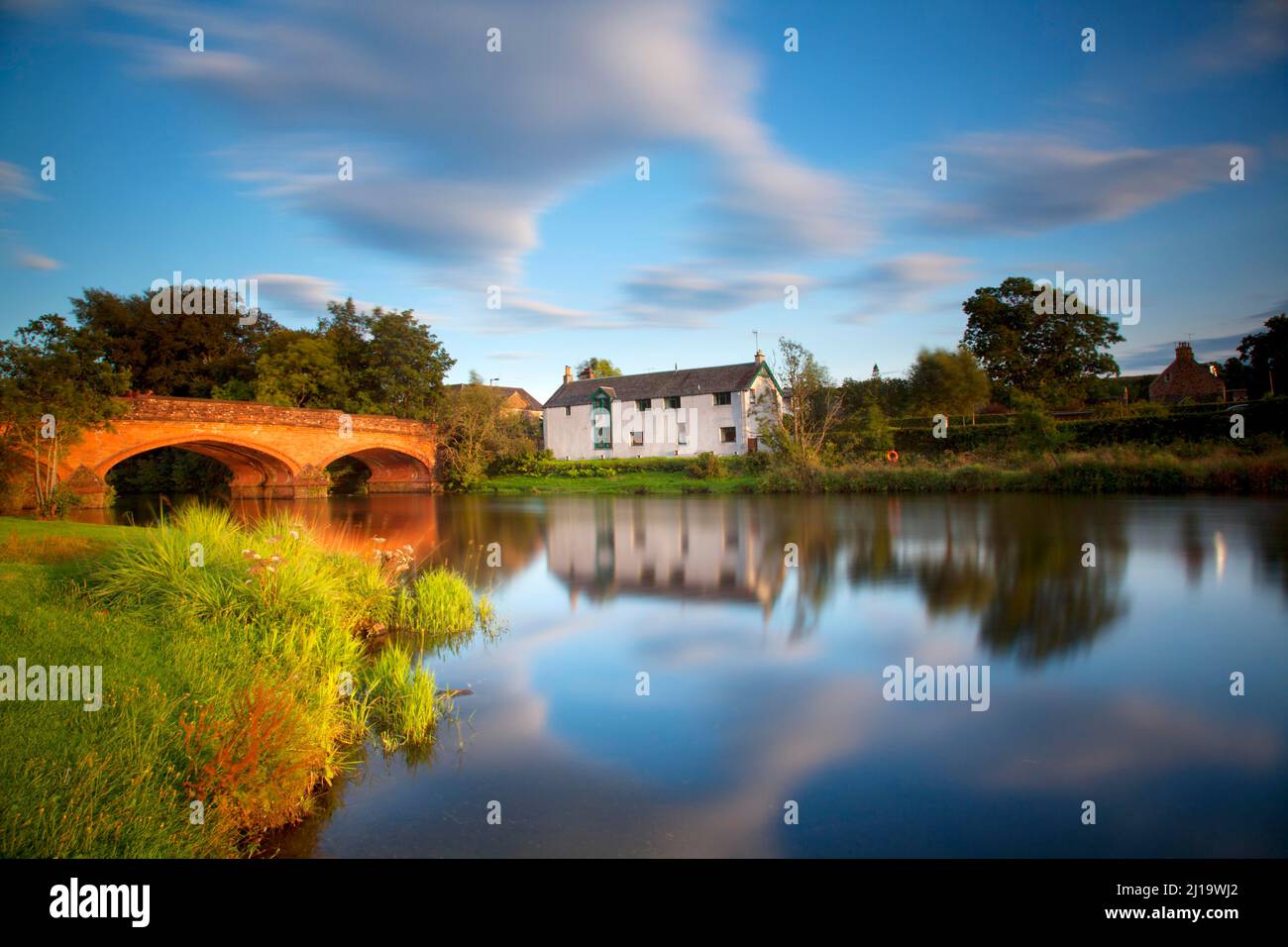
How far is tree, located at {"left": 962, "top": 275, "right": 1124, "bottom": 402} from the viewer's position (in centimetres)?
4734

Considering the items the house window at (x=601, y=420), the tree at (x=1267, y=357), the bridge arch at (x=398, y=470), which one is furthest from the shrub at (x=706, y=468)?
the tree at (x=1267, y=357)

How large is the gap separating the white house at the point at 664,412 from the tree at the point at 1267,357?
107 ft

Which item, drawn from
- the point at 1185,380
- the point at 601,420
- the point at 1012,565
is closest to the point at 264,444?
the point at 601,420

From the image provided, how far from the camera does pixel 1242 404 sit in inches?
1176

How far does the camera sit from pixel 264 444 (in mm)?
36844

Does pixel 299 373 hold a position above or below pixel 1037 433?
above

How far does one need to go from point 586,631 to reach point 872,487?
26899 millimetres

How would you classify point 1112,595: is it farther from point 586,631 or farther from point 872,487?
point 872,487

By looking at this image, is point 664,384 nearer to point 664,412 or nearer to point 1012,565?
point 664,412

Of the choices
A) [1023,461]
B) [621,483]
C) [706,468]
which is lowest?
[621,483]

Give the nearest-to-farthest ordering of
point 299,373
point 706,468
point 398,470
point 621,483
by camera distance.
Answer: point 706,468
point 621,483
point 299,373
point 398,470

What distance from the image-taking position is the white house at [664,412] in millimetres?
50219

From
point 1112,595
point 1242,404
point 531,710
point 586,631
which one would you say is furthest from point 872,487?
point 531,710

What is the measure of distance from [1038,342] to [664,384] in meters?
26.8
